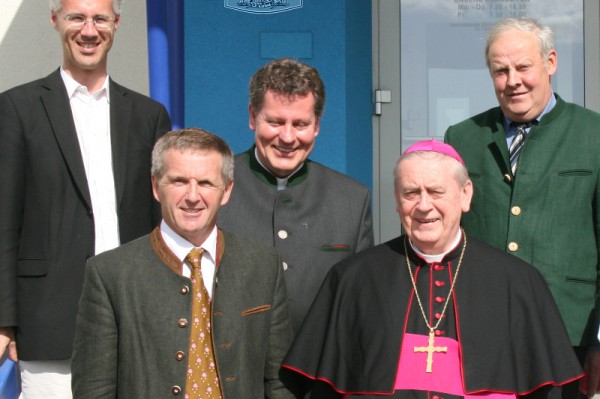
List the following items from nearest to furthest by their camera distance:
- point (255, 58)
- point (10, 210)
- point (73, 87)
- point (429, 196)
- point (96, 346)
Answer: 1. point (96, 346)
2. point (429, 196)
3. point (10, 210)
4. point (73, 87)
5. point (255, 58)

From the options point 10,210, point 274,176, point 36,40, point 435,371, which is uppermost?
point 36,40

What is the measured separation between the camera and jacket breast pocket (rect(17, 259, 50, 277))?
3.60 metres

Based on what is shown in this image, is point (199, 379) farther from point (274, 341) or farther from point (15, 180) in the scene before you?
point (15, 180)

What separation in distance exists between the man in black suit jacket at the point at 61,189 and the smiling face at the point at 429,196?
1.04 metres

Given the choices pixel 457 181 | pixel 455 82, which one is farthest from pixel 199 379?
pixel 455 82

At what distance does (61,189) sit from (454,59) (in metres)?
3.03

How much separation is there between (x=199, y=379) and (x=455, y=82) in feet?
11.0

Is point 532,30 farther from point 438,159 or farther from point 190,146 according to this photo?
point 190,146

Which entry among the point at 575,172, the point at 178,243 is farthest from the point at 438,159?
the point at 178,243

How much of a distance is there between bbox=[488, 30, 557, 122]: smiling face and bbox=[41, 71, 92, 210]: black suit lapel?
1515 mm

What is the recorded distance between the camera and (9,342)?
11.7 ft

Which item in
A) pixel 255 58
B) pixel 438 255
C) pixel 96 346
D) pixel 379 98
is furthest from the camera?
pixel 379 98

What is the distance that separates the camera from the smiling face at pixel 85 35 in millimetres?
3691

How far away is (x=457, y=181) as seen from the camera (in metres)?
3.28
